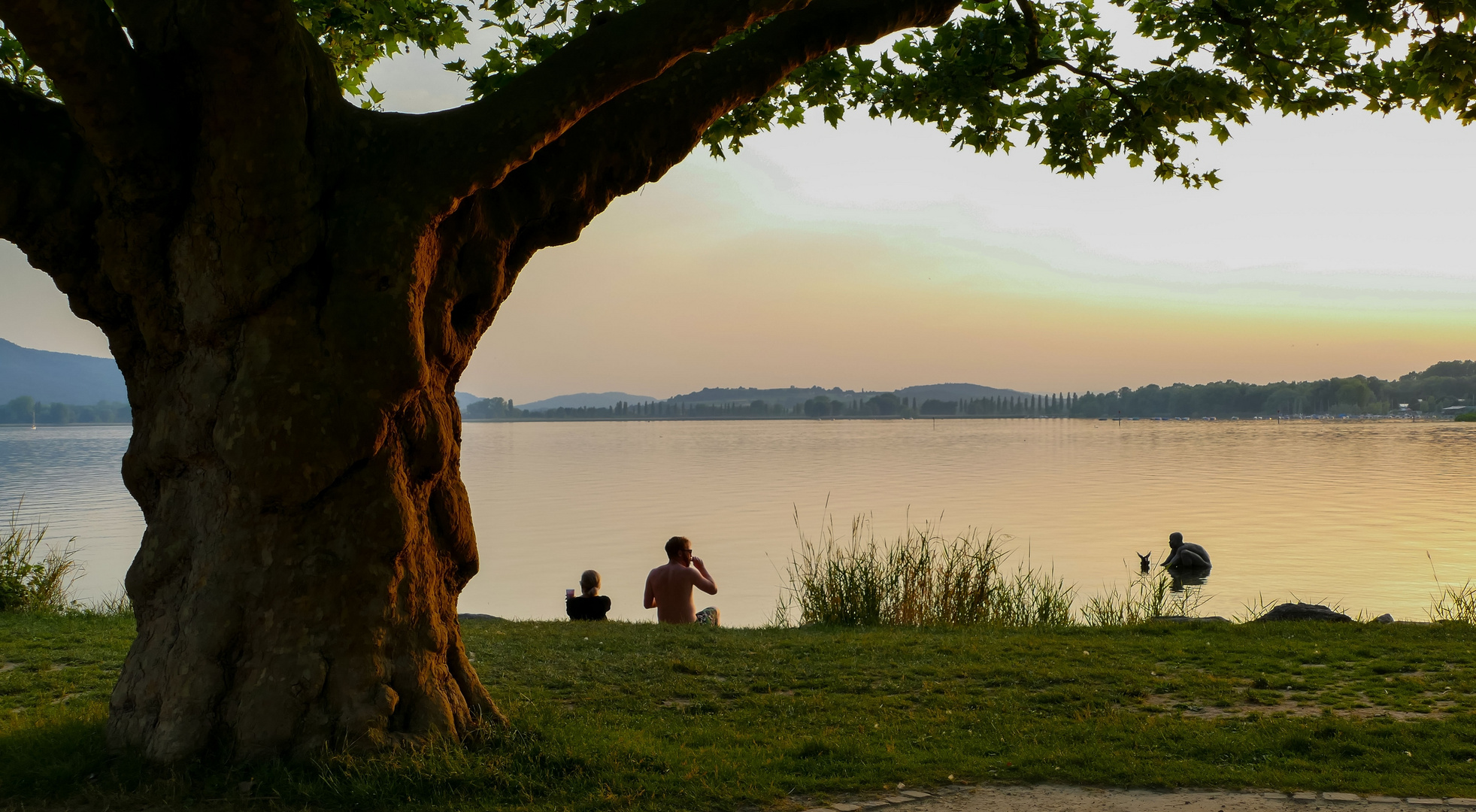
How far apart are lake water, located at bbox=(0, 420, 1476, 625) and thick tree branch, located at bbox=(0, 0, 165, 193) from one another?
42.8 feet

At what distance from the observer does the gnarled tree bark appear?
5145mm

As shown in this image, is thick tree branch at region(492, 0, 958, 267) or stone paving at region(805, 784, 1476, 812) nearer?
stone paving at region(805, 784, 1476, 812)

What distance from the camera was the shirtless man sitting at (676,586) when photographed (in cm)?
1183

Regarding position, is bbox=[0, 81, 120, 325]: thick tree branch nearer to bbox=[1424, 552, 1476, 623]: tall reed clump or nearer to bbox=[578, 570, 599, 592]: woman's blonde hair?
bbox=[578, 570, 599, 592]: woman's blonde hair

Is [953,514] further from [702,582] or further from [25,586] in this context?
[25,586]

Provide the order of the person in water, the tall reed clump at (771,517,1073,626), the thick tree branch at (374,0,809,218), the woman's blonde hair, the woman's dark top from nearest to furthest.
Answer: the thick tree branch at (374,0,809,218), the tall reed clump at (771,517,1073,626), the woman's dark top, the woman's blonde hair, the person in water

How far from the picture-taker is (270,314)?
5250 millimetres

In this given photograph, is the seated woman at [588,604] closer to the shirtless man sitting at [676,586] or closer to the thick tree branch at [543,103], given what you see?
the shirtless man sitting at [676,586]

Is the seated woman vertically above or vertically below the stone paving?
below

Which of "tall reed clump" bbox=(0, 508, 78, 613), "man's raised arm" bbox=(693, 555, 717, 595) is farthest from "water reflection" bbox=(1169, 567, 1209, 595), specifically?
"tall reed clump" bbox=(0, 508, 78, 613)

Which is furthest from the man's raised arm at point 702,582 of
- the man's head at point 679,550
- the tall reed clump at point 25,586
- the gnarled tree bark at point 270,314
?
the tall reed clump at point 25,586

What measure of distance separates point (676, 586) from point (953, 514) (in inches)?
762

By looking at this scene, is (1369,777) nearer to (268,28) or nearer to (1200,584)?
(268,28)

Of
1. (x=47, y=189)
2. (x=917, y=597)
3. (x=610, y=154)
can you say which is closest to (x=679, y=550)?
(x=917, y=597)
